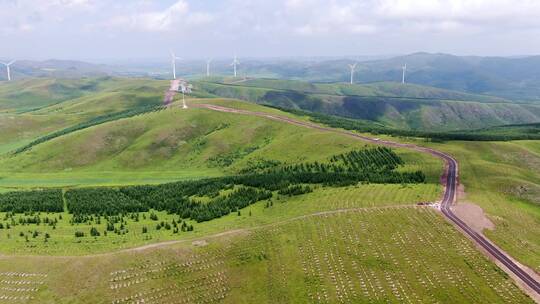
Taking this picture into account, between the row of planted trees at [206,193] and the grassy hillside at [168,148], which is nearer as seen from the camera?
the row of planted trees at [206,193]

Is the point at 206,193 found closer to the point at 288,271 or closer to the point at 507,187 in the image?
the point at 288,271

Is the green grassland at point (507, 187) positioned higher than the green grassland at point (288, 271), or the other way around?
the green grassland at point (507, 187)

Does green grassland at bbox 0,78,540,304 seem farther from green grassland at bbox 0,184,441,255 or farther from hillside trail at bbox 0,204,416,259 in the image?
hillside trail at bbox 0,204,416,259

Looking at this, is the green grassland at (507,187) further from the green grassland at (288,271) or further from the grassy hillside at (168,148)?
the grassy hillside at (168,148)

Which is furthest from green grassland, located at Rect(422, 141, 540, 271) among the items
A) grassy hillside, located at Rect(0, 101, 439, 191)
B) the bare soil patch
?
grassy hillside, located at Rect(0, 101, 439, 191)

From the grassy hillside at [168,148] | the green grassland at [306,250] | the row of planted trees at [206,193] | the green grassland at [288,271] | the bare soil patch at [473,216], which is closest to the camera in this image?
the green grassland at [288,271]

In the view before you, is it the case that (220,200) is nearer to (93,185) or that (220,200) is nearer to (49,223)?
(49,223)

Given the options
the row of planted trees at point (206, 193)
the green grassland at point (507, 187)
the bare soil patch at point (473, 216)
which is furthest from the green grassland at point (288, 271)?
Answer: the row of planted trees at point (206, 193)

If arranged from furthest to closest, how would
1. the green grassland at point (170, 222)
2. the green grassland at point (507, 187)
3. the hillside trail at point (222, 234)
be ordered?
the green grassland at point (170, 222)
the green grassland at point (507, 187)
the hillside trail at point (222, 234)

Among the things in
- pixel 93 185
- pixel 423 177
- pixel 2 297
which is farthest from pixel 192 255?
pixel 93 185
